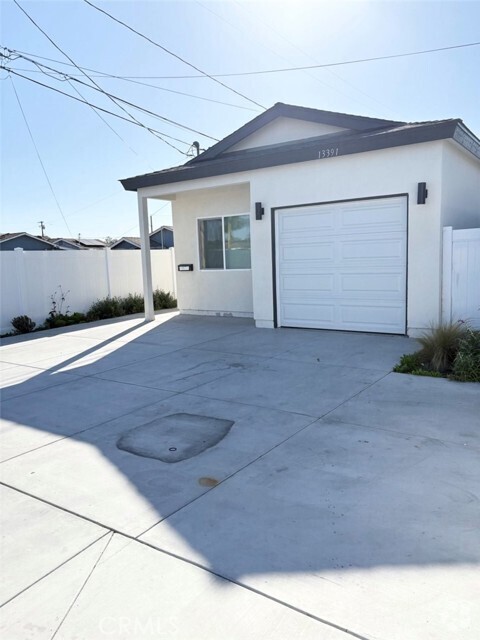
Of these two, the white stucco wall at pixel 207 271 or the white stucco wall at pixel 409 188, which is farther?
the white stucco wall at pixel 207 271

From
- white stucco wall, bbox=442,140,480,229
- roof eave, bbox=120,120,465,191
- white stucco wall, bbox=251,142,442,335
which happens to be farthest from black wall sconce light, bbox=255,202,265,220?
white stucco wall, bbox=442,140,480,229

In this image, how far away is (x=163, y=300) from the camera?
51.2ft

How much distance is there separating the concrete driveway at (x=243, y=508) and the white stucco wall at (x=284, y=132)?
6387 millimetres

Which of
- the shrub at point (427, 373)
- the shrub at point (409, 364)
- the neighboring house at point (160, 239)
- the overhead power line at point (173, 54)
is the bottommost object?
the shrub at point (427, 373)

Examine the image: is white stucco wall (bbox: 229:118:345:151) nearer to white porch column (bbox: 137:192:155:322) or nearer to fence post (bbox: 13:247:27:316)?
white porch column (bbox: 137:192:155:322)

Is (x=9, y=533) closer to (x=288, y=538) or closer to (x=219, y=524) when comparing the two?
(x=219, y=524)

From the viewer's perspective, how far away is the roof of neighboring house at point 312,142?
815cm

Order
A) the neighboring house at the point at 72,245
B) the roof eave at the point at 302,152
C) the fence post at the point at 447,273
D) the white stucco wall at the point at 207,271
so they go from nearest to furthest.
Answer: the roof eave at the point at 302,152 → the fence post at the point at 447,273 → the white stucco wall at the point at 207,271 → the neighboring house at the point at 72,245

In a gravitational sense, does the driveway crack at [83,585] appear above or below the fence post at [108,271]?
below

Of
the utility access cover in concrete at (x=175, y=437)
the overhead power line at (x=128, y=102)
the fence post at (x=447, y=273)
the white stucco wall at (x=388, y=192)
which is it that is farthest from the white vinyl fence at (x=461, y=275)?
the overhead power line at (x=128, y=102)

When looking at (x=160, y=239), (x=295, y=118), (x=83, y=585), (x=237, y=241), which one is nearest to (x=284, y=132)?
(x=295, y=118)

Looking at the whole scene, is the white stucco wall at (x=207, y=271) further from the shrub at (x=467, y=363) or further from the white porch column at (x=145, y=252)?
the shrub at (x=467, y=363)

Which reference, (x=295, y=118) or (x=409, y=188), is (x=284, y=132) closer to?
(x=295, y=118)

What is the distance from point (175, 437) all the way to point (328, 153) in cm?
652
